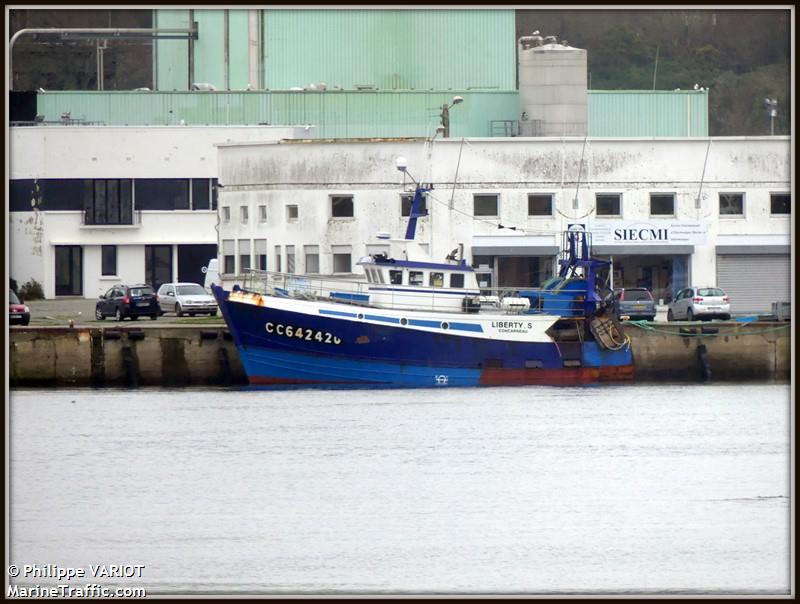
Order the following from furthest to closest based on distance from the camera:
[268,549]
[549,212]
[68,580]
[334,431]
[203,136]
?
1. [203,136]
2. [549,212]
3. [334,431]
4. [268,549]
5. [68,580]

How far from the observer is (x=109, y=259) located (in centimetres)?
7894

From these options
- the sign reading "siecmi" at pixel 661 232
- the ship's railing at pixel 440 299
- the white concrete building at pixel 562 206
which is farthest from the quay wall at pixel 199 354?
the sign reading "siecmi" at pixel 661 232

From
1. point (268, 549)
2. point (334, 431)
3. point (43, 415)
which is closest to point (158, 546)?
point (268, 549)

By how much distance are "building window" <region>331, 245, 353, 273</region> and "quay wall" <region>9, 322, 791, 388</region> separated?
411 inches

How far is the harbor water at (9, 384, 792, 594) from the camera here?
30203mm

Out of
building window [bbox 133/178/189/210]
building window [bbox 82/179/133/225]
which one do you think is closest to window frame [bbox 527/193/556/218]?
building window [bbox 133/178/189/210]

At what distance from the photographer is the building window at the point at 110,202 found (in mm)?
79062

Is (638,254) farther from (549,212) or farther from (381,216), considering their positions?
(381,216)

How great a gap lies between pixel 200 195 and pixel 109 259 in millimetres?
4662

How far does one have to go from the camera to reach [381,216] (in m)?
65.9

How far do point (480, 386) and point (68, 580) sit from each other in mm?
26821

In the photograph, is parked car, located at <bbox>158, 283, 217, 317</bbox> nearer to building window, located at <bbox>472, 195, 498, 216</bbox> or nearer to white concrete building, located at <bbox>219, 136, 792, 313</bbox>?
white concrete building, located at <bbox>219, 136, 792, 313</bbox>

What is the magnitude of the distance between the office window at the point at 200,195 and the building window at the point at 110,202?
Result: 8.85 ft

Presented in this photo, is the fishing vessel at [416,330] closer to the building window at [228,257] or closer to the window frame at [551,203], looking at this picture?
the window frame at [551,203]
